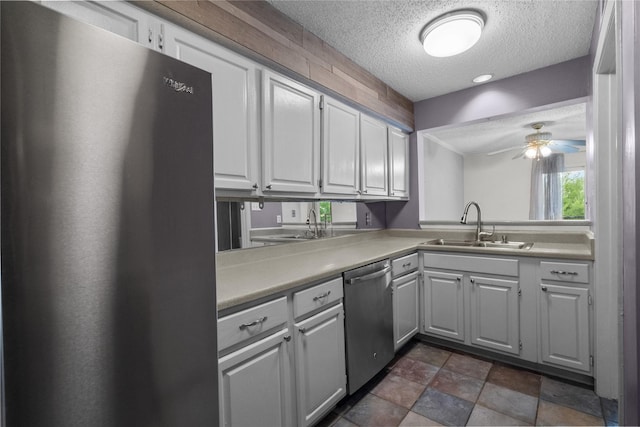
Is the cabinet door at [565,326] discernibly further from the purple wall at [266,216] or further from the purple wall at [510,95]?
the purple wall at [266,216]

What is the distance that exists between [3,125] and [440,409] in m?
2.17

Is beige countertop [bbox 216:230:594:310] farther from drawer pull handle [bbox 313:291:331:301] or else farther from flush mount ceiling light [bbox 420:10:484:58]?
flush mount ceiling light [bbox 420:10:484:58]

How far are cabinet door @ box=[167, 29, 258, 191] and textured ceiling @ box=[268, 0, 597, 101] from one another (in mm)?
533

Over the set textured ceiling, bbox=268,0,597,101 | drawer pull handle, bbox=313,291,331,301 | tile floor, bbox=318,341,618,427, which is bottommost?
tile floor, bbox=318,341,618,427

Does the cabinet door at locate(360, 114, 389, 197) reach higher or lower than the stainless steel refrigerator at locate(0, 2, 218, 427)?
higher

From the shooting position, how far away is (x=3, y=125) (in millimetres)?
575

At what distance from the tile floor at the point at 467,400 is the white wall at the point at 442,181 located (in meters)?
2.06

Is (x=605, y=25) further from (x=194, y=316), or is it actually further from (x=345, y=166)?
(x=194, y=316)

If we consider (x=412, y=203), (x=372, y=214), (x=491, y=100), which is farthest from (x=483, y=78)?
(x=372, y=214)

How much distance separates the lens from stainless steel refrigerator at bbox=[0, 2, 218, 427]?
1.95 feet

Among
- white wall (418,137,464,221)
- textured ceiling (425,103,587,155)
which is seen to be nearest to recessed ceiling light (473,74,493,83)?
textured ceiling (425,103,587,155)

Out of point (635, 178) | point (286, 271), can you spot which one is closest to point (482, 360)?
point (286, 271)

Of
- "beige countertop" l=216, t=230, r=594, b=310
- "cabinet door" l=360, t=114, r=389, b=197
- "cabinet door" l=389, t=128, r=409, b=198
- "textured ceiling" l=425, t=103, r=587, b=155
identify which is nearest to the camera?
"beige countertop" l=216, t=230, r=594, b=310

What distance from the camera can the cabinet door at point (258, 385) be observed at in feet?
3.63
